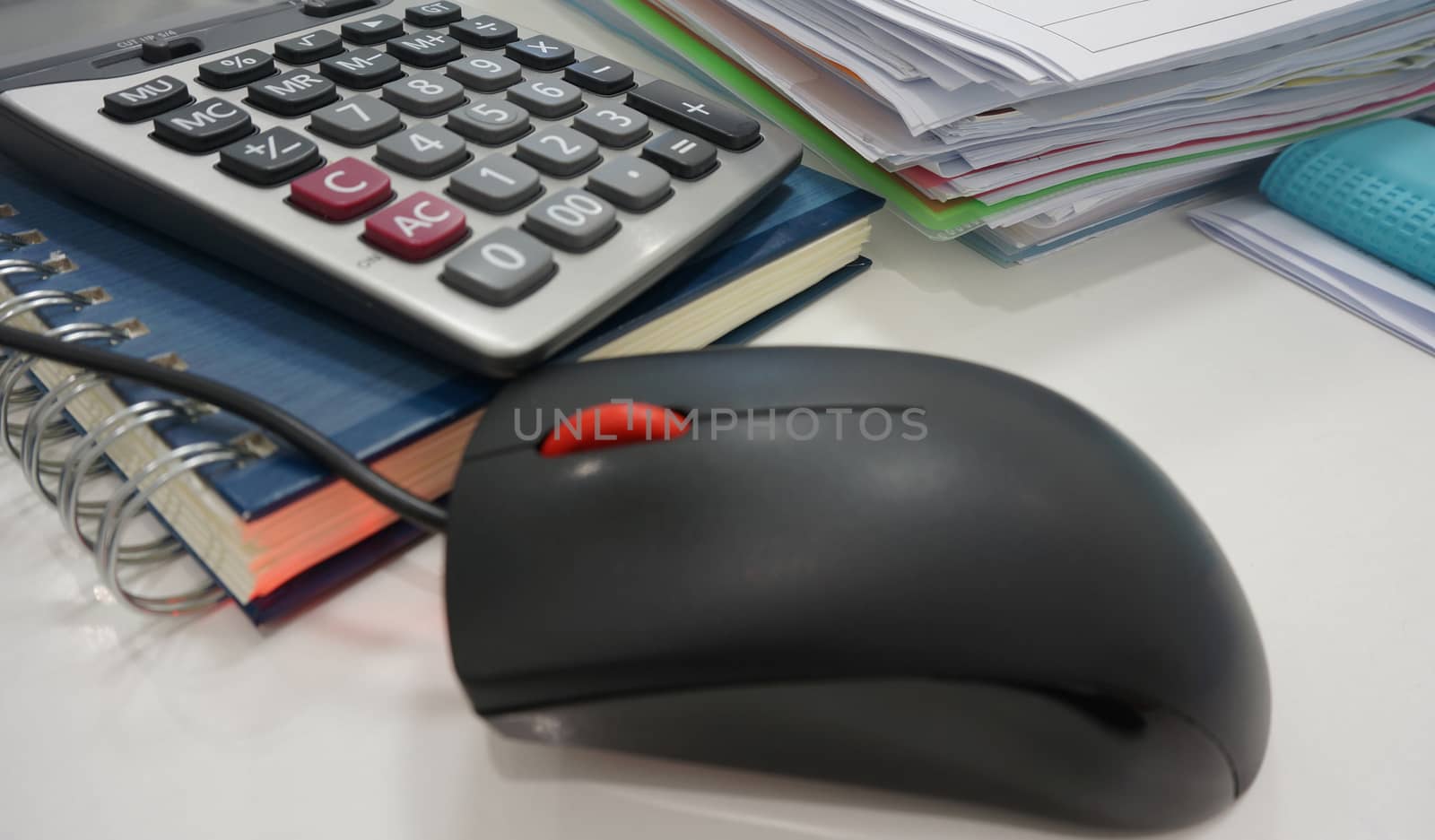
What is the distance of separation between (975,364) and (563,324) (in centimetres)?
13

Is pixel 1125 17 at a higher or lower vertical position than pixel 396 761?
higher

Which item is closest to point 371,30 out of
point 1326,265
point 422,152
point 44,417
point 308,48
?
point 308,48

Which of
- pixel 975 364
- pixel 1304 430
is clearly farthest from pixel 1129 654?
pixel 1304 430

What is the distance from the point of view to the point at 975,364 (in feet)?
0.95

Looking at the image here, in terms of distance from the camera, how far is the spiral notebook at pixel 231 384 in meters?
0.26

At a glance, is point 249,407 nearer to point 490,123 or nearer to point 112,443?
point 112,443

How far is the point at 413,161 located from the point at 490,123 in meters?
0.04

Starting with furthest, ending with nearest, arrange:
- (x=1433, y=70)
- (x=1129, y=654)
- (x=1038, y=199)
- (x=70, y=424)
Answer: (x=1433, y=70), (x=1038, y=199), (x=70, y=424), (x=1129, y=654)

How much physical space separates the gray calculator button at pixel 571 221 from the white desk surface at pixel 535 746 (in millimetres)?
115

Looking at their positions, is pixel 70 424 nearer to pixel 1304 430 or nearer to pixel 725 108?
pixel 725 108

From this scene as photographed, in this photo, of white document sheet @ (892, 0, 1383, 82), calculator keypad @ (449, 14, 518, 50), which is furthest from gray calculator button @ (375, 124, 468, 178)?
white document sheet @ (892, 0, 1383, 82)

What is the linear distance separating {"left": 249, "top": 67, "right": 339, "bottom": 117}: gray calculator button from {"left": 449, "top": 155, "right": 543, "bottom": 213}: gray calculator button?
3.6 inches

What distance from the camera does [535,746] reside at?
9.9 inches

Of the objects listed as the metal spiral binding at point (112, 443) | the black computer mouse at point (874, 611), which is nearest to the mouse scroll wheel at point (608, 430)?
the black computer mouse at point (874, 611)
